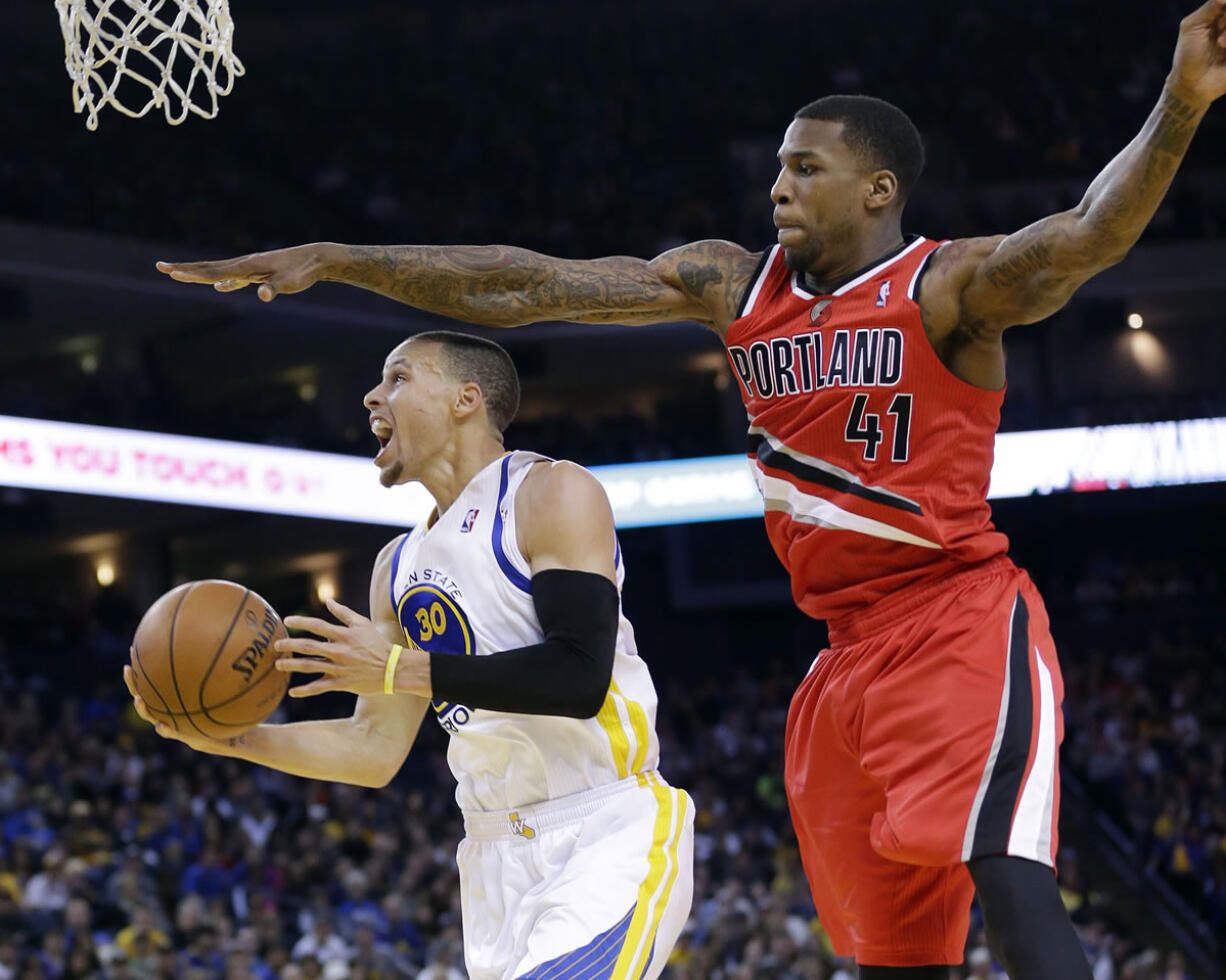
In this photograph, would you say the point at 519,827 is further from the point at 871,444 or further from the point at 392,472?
the point at 871,444

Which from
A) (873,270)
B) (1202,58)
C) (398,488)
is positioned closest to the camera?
(1202,58)

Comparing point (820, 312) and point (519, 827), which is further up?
point (820, 312)

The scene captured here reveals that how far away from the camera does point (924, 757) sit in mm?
3164

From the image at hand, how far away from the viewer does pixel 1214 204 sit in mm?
19188

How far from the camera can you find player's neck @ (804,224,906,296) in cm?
349

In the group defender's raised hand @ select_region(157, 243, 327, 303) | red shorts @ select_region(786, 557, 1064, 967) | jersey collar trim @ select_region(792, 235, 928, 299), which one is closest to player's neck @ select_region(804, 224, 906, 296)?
jersey collar trim @ select_region(792, 235, 928, 299)

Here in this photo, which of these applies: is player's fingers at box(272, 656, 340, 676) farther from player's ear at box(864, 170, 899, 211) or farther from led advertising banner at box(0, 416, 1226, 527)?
led advertising banner at box(0, 416, 1226, 527)

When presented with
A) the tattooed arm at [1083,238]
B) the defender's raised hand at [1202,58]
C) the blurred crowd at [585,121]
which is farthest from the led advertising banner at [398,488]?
the defender's raised hand at [1202,58]

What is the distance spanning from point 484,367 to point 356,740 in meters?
0.93

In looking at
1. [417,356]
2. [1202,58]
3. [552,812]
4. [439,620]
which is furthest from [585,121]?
[1202,58]

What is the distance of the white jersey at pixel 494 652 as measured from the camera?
3.47 meters

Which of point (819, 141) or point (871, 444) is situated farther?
point (819, 141)

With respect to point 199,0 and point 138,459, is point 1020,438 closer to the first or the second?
point 138,459

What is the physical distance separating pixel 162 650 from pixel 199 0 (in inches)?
69.0
